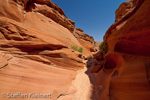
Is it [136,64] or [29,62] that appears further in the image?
[29,62]

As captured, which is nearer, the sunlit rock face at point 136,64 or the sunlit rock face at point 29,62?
the sunlit rock face at point 136,64

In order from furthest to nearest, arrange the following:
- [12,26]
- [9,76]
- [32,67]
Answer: [12,26], [32,67], [9,76]

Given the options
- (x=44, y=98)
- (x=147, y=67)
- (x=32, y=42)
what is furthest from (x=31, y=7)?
(x=147, y=67)

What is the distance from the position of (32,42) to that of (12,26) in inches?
75.2

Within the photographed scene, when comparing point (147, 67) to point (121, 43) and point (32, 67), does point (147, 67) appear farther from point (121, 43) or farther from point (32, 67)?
point (32, 67)

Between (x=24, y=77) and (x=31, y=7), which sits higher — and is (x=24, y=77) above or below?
below

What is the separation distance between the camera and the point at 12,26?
16.0 feet

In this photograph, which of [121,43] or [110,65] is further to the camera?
[110,65]

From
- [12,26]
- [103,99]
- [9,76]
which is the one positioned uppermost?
[12,26]

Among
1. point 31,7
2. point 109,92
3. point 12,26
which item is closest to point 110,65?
point 109,92

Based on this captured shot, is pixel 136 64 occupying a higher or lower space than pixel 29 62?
lower

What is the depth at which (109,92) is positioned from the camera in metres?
2.87

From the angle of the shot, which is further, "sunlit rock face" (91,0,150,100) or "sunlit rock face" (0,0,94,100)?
"sunlit rock face" (0,0,94,100)

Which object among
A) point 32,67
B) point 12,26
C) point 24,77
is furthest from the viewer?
point 12,26
